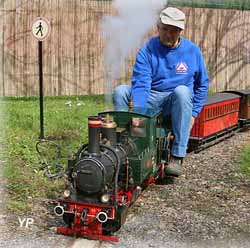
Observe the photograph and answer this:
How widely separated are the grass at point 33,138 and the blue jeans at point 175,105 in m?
0.85

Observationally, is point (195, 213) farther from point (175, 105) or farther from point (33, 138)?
point (33, 138)

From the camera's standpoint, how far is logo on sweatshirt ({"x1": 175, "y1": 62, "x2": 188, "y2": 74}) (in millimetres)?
3852

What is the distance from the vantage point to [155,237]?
2.93 m

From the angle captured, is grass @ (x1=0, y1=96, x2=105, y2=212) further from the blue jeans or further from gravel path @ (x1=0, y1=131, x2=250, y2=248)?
the blue jeans

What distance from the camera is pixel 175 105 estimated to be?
12.2 ft

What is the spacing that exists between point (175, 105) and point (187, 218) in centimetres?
90

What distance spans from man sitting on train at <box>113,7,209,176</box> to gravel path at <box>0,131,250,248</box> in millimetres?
286

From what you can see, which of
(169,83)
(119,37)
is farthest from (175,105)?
(119,37)

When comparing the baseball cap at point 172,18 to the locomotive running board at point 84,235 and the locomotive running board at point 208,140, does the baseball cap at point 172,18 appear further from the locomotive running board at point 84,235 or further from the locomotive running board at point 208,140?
the locomotive running board at point 208,140

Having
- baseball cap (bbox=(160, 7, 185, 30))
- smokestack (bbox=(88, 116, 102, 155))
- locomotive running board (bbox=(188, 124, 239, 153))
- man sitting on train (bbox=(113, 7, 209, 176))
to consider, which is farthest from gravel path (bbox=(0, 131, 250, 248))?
baseball cap (bbox=(160, 7, 185, 30))

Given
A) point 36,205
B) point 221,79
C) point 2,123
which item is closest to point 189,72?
point 36,205

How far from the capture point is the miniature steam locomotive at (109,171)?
2785mm

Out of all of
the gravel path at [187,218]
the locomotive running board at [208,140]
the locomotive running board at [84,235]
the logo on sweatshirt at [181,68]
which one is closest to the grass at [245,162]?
the gravel path at [187,218]

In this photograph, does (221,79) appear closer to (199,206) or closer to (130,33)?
(130,33)
